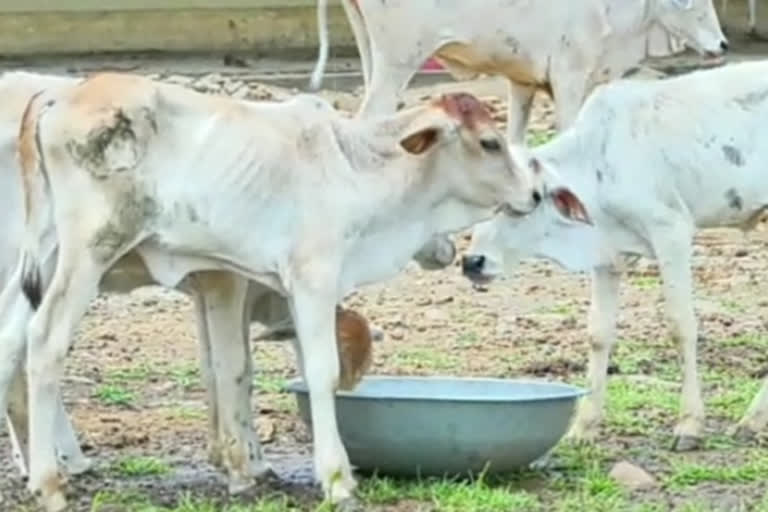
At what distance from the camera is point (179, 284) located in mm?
6859

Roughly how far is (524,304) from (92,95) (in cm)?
414

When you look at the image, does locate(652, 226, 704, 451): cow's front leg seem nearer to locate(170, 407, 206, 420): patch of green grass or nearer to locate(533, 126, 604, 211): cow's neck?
locate(533, 126, 604, 211): cow's neck

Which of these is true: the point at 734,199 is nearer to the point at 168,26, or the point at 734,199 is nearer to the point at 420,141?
the point at 420,141

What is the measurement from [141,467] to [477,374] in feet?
6.45

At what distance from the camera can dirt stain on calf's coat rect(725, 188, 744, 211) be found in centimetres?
795

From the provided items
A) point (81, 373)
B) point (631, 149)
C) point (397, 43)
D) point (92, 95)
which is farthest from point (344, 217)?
point (397, 43)

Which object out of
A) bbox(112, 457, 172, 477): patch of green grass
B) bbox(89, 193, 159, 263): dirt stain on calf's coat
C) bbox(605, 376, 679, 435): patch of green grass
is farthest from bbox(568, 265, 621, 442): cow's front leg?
bbox(89, 193, 159, 263): dirt stain on calf's coat

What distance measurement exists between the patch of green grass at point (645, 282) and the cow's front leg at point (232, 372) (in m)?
4.05

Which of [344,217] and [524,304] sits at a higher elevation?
[344,217]

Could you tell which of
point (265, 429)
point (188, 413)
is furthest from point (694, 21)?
point (265, 429)

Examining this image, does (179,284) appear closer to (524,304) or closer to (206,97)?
(206,97)

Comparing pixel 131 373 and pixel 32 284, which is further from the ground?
pixel 32 284

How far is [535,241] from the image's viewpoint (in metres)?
7.93

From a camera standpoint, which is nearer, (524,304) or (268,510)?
(268,510)
